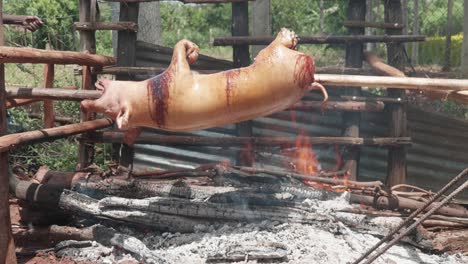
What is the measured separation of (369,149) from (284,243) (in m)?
3.30

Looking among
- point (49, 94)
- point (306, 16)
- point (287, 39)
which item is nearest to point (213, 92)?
point (287, 39)

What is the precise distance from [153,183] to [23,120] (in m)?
3.81

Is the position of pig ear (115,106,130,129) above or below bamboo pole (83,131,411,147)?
above

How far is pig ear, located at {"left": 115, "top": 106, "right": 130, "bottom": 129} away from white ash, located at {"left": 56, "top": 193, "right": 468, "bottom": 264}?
1.24 metres

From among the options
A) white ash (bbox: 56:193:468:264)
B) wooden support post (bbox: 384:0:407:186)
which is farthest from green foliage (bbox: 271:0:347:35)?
white ash (bbox: 56:193:468:264)

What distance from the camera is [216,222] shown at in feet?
16.4

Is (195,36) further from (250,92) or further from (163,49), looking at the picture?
(250,92)

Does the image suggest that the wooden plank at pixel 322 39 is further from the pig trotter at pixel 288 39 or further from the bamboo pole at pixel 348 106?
the pig trotter at pixel 288 39

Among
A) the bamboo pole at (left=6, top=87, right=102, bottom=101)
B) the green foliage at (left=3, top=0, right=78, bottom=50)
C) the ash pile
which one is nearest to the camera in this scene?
the bamboo pole at (left=6, top=87, right=102, bottom=101)

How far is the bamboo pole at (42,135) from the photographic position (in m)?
3.94

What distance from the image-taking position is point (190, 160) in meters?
7.49

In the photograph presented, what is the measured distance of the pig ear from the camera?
3898 mm

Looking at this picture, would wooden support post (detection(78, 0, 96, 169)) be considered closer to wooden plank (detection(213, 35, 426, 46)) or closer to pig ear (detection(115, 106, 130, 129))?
wooden plank (detection(213, 35, 426, 46))

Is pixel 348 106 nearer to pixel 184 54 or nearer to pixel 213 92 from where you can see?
pixel 184 54
